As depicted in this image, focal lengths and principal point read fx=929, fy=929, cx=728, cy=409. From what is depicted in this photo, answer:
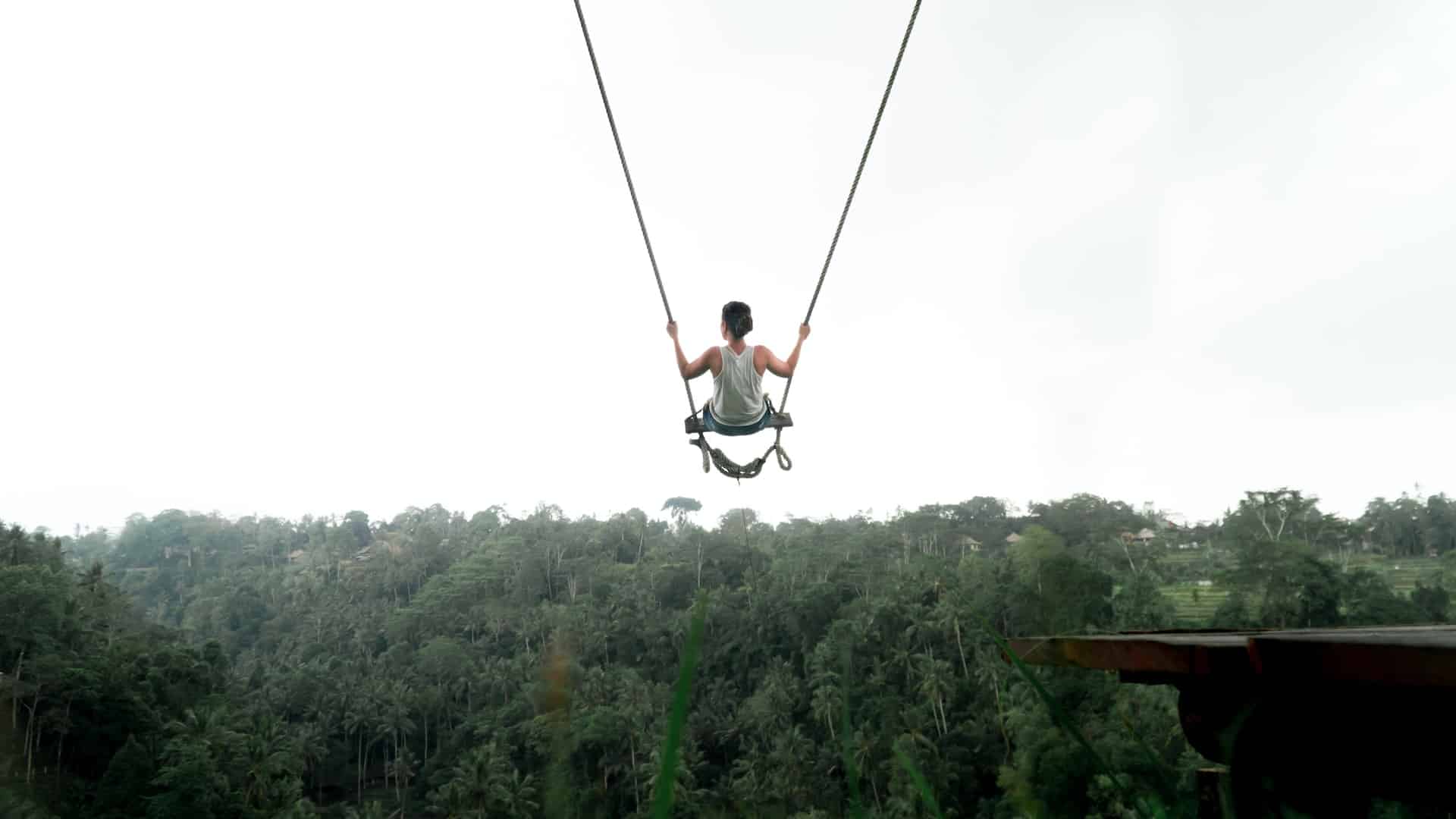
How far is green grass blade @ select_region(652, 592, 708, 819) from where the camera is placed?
36 cm

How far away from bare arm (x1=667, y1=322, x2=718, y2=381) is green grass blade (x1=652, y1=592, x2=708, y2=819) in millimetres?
3573

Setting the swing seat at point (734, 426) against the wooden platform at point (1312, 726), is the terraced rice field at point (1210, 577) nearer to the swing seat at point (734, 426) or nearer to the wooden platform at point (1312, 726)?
the swing seat at point (734, 426)

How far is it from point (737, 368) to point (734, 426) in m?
0.32

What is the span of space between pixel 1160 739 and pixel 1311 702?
74.0 feet

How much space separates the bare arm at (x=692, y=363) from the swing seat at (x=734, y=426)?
20cm

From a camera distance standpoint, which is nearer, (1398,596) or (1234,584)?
(1398,596)

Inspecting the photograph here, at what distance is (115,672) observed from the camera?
29.4 m

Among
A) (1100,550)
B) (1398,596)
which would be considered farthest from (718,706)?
(1398,596)

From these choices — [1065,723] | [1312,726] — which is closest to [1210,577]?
[1312,726]

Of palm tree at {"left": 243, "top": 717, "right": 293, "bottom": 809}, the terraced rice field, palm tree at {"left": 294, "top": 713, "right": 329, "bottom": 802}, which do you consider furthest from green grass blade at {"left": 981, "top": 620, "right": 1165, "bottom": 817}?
palm tree at {"left": 294, "top": 713, "right": 329, "bottom": 802}

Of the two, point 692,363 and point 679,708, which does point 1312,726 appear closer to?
point 679,708

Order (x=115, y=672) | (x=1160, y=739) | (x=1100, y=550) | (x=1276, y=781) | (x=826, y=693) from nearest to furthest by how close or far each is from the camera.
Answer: (x=1276, y=781)
(x=1160, y=739)
(x=115, y=672)
(x=826, y=693)
(x=1100, y=550)

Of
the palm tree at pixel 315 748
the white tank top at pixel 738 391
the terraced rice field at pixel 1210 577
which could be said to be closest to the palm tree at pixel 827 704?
the terraced rice field at pixel 1210 577

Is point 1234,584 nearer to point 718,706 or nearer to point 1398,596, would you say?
point 1398,596
